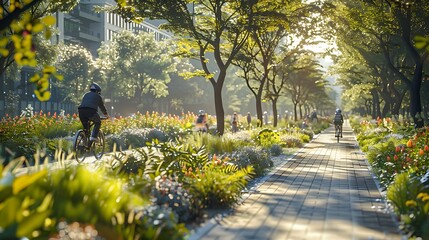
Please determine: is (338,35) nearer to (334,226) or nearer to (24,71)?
(334,226)

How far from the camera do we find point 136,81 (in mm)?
74875

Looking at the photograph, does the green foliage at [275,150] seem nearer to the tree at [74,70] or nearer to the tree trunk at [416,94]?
the tree trunk at [416,94]

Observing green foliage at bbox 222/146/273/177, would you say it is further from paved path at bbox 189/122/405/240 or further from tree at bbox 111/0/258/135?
tree at bbox 111/0/258/135

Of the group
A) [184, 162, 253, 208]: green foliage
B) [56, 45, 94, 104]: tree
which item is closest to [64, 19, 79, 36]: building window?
[56, 45, 94, 104]: tree

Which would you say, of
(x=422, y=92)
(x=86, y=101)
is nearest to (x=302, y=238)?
(x=86, y=101)

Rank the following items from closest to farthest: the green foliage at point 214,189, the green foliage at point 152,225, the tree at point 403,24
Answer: the green foliage at point 152,225 → the green foliage at point 214,189 → the tree at point 403,24

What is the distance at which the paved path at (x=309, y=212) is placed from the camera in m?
7.32

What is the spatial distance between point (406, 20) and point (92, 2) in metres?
76.9

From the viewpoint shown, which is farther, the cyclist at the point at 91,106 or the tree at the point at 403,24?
the tree at the point at 403,24

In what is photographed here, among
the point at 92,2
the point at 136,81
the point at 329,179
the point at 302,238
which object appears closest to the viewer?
the point at 302,238

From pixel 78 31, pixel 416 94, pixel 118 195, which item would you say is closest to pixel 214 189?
pixel 118 195

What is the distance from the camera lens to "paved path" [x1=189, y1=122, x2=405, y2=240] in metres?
7.32

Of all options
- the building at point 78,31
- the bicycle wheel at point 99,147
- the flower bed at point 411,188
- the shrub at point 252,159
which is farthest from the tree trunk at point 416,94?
the building at point 78,31

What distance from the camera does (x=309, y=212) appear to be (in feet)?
29.1
